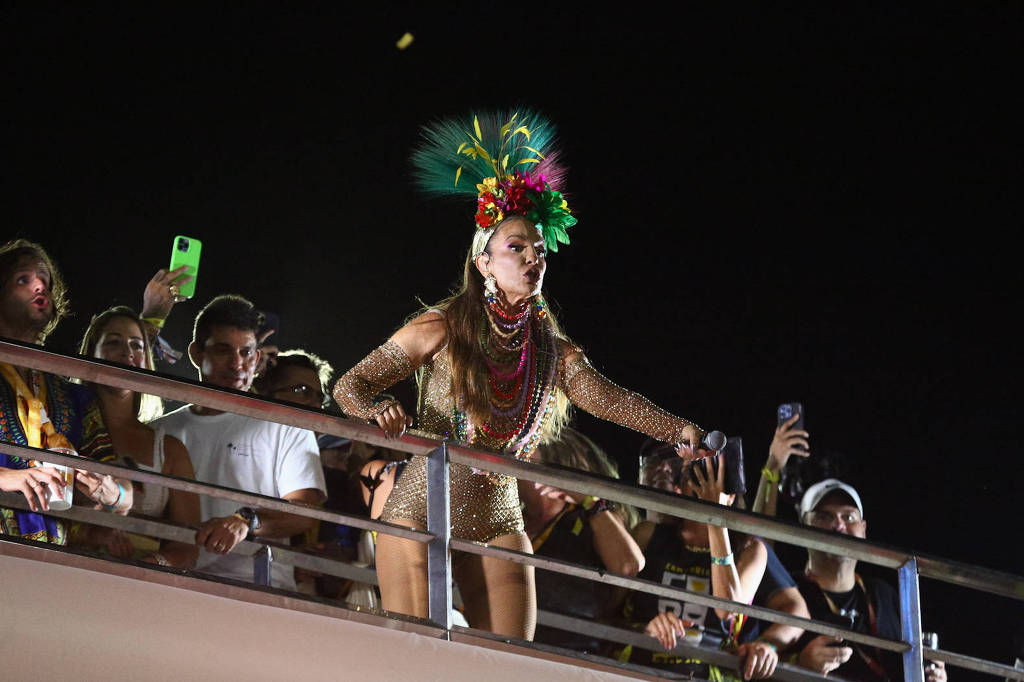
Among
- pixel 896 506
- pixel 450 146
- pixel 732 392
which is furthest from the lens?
pixel 732 392

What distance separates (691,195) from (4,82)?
437 cm

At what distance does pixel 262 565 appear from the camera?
121 inches

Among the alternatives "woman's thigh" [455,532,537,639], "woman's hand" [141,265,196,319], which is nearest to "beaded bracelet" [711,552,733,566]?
"woman's thigh" [455,532,537,639]

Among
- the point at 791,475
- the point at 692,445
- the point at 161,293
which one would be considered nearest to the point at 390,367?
the point at 692,445

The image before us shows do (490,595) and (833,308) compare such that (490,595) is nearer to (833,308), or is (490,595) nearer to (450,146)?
(450,146)

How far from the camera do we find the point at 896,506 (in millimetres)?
7043

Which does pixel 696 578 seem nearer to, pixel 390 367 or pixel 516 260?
pixel 516 260

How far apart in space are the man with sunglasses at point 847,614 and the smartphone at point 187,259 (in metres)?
2.47

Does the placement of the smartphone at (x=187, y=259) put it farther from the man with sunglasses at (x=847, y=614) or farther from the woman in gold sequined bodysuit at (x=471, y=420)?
the man with sunglasses at (x=847, y=614)

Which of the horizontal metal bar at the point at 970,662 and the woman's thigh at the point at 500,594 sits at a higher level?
the woman's thigh at the point at 500,594

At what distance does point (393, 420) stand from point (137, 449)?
48.9 inches

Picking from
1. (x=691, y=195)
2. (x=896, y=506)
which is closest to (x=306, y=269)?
(x=691, y=195)

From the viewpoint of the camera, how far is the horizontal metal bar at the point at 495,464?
96.3 inches

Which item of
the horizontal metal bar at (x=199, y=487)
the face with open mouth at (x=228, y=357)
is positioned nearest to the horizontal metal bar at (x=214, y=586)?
the horizontal metal bar at (x=199, y=487)
